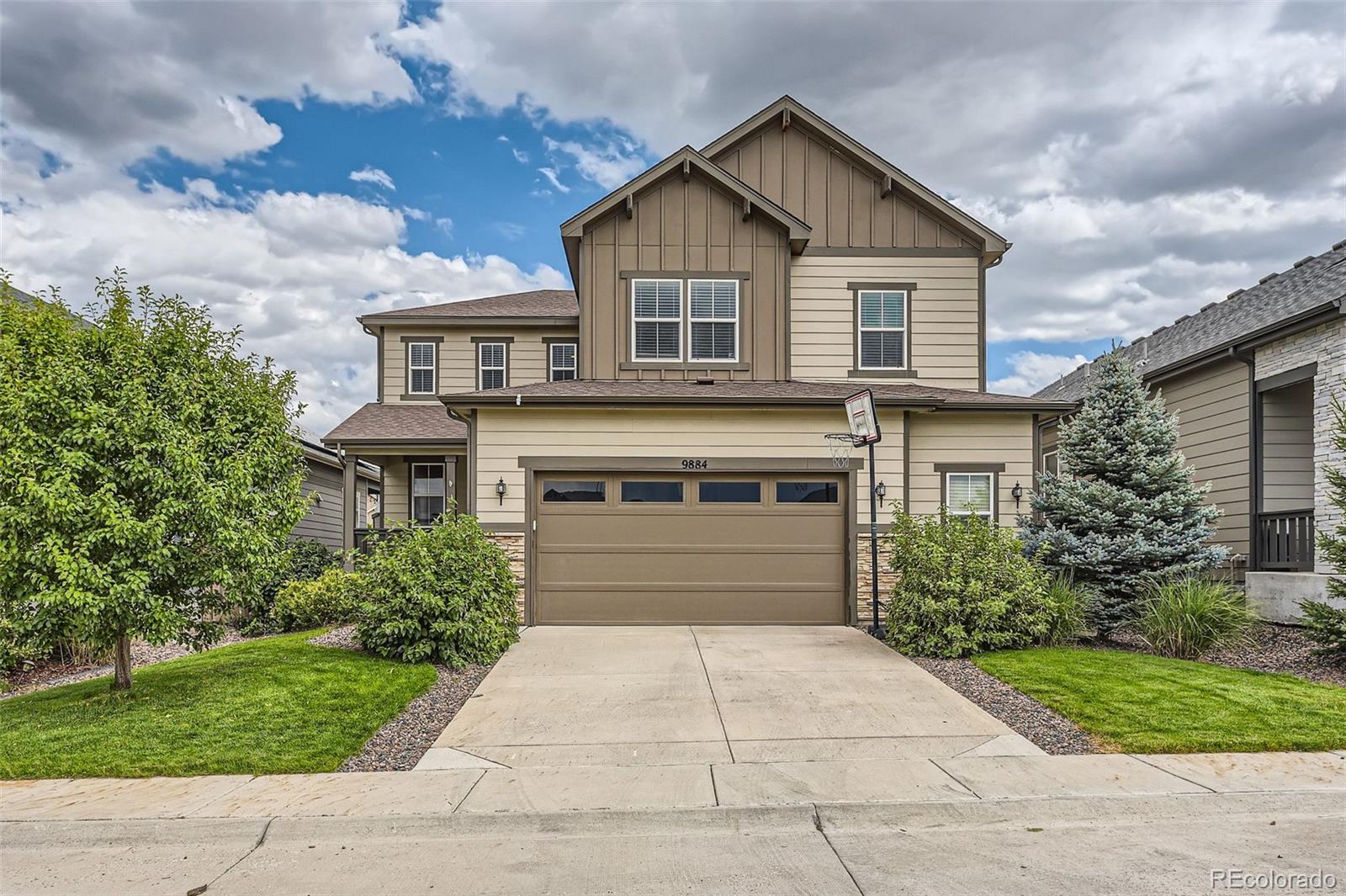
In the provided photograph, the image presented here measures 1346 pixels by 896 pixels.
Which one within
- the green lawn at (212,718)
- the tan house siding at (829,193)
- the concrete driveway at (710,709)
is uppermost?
the tan house siding at (829,193)

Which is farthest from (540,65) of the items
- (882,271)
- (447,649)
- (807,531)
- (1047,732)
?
(1047,732)

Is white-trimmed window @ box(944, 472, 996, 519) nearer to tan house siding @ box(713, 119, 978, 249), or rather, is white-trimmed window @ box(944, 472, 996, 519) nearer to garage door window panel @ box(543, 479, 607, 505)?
tan house siding @ box(713, 119, 978, 249)

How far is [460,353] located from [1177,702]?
15.2 meters

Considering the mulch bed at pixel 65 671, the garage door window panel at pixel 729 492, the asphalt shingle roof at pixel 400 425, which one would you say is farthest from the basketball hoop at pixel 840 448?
the mulch bed at pixel 65 671

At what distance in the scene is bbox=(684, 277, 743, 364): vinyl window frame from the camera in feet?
47.2

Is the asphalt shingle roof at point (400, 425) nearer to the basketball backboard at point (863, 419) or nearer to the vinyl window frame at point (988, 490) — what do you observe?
the basketball backboard at point (863, 419)

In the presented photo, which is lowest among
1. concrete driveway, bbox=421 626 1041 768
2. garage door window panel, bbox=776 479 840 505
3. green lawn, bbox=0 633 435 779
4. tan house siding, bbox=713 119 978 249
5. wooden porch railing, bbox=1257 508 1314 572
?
concrete driveway, bbox=421 626 1041 768

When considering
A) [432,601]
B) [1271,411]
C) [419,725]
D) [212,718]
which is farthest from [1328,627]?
[212,718]

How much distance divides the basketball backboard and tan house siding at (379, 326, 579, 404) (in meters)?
8.59

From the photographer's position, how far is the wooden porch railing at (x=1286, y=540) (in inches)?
454

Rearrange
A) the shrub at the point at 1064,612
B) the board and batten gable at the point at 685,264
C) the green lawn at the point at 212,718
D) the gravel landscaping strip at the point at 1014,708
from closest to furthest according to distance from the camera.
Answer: the green lawn at the point at 212,718
the gravel landscaping strip at the point at 1014,708
the shrub at the point at 1064,612
the board and batten gable at the point at 685,264

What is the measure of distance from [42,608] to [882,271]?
13.1 m

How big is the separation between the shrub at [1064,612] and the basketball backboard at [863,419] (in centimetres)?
292

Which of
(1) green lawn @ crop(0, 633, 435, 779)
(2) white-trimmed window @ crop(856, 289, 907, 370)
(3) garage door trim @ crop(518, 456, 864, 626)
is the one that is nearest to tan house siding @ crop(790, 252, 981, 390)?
(2) white-trimmed window @ crop(856, 289, 907, 370)
